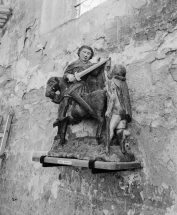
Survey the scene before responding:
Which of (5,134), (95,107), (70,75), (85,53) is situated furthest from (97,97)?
(5,134)

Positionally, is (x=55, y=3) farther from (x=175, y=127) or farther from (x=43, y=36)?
(x=175, y=127)

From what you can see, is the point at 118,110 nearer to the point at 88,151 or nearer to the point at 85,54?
the point at 88,151

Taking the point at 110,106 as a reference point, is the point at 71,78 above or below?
above

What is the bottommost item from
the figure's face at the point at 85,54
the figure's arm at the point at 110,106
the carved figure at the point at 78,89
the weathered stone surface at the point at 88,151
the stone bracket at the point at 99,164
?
the stone bracket at the point at 99,164

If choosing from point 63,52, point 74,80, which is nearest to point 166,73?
point 74,80

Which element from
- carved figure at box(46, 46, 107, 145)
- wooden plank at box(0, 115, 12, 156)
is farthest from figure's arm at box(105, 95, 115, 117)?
wooden plank at box(0, 115, 12, 156)

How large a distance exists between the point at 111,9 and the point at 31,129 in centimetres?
159

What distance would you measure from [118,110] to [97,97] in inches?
9.3

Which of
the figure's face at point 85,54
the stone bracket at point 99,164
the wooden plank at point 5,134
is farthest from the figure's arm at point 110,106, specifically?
the wooden plank at point 5,134

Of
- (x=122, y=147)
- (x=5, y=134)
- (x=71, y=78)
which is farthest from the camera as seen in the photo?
(x=5, y=134)

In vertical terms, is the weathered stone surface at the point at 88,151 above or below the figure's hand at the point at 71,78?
below

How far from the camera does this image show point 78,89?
2.04 meters

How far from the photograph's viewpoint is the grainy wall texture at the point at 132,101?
1685 mm

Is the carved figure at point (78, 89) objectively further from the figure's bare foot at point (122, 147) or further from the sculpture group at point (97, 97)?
the figure's bare foot at point (122, 147)
